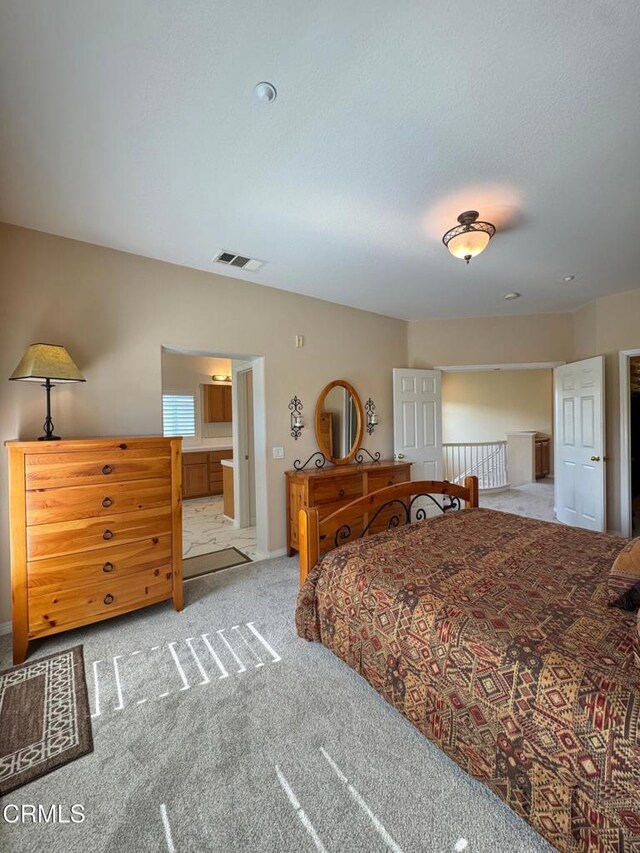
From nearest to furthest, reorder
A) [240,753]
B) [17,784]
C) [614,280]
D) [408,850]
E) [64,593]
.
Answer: [408,850]
[17,784]
[240,753]
[64,593]
[614,280]

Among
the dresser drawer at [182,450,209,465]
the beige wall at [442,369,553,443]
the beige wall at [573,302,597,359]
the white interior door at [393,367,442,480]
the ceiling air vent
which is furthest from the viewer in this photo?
the beige wall at [442,369,553,443]

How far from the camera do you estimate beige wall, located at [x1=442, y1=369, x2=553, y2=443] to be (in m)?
9.02

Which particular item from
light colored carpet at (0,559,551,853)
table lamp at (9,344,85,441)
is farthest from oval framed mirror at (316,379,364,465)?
table lamp at (9,344,85,441)

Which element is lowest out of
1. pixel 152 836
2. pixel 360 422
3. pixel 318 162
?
pixel 152 836

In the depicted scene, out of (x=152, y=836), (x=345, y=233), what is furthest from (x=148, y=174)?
(x=152, y=836)

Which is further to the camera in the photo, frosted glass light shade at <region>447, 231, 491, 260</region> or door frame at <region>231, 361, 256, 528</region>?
door frame at <region>231, 361, 256, 528</region>

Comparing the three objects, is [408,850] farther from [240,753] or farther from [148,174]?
[148,174]

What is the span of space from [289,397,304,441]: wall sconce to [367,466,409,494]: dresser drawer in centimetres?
95

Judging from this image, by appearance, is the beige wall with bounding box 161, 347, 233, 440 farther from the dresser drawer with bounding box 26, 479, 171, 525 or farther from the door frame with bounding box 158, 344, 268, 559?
the dresser drawer with bounding box 26, 479, 171, 525

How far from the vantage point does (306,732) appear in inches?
66.6

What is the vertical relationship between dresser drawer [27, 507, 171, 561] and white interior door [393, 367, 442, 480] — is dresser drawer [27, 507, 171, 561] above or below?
below

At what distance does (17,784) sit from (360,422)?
390 centimetres

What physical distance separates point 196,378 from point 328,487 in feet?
14.5

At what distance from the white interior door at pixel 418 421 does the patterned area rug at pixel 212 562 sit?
2.38 metres
